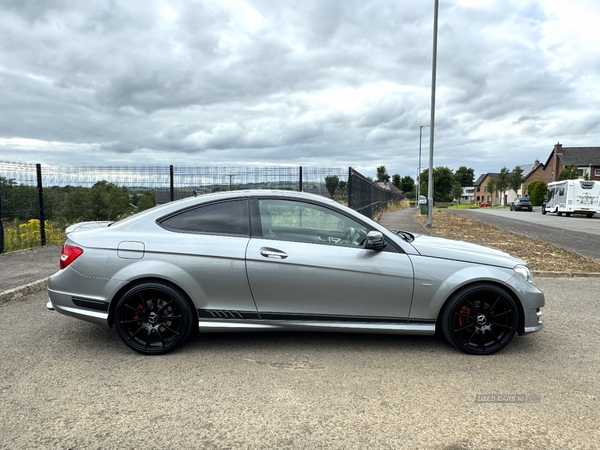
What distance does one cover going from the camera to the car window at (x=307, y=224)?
413cm

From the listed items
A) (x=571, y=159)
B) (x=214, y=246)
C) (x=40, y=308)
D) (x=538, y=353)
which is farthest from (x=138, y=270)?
(x=571, y=159)

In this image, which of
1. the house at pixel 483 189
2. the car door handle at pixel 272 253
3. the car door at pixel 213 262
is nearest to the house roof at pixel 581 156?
the house at pixel 483 189

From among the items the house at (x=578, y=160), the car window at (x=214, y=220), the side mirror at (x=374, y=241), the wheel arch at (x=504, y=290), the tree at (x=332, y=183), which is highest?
the house at (x=578, y=160)

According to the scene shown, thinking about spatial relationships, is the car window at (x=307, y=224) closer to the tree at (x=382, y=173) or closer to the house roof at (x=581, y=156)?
the house roof at (x=581, y=156)

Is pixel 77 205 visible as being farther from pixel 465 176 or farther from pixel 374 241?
pixel 465 176

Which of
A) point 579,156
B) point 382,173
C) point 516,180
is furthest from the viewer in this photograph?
point 382,173

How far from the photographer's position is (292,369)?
372 cm

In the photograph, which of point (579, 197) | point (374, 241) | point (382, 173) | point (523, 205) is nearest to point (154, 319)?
point (374, 241)

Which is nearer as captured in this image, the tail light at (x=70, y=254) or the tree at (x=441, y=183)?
the tail light at (x=70, y=254)

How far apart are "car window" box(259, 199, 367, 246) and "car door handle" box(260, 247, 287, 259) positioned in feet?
0.54

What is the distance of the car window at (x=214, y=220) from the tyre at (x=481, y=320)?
203 centimetres

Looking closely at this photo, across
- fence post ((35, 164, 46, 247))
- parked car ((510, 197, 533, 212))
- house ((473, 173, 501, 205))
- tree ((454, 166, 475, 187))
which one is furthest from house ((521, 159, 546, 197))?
fence post ((35, 164, 46, 247))

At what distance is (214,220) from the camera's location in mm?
4133

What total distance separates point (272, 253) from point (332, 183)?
7666 mm
